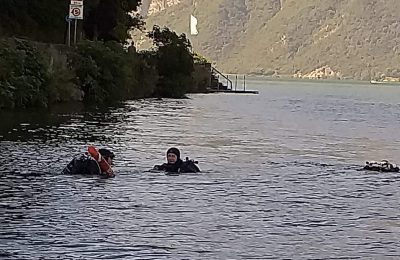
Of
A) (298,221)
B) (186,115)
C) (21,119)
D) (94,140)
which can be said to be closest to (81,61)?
(186,115)

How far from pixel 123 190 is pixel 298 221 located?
457 centimetres

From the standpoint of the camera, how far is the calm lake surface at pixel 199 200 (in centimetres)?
1384

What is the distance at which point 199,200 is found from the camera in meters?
18.3

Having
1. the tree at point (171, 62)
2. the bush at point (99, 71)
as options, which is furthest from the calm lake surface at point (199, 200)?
the tree at point (171, 62)

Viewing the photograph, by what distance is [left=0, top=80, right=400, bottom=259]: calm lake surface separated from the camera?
13836mm

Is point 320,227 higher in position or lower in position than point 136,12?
lower

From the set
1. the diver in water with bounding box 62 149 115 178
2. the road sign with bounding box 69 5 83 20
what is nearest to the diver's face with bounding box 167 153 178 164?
the diver in water with bounding box 62 149 115 178

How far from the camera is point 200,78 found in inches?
4230

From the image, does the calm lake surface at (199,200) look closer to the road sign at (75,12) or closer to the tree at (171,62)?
the road sign at (75,12)

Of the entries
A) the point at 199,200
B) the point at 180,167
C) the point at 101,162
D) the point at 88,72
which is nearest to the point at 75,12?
the point at 88,72

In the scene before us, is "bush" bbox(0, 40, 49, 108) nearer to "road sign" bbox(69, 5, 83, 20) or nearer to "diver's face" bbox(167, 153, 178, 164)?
"road sign" bbox(69, 5, 83, 20)

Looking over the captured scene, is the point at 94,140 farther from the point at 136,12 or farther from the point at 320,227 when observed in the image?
the point at 136,12

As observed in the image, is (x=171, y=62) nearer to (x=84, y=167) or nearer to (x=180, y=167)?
(x=180, y=167)

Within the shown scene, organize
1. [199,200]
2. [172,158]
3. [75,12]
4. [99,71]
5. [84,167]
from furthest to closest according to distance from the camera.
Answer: [75,12] → [99,71] → [172,158] → [84,167] → [199,200]
